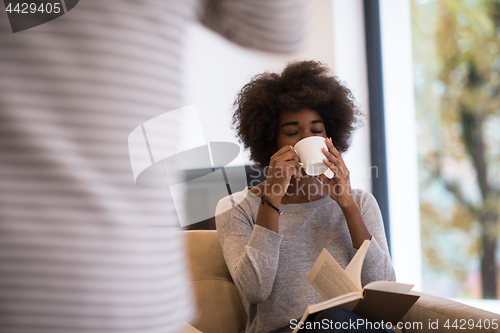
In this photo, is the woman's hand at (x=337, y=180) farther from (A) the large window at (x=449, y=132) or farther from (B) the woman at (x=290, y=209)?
(A) the large window at (x=449, y=132)

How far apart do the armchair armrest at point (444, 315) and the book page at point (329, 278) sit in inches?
10.7

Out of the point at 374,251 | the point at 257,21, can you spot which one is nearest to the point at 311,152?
the point at 374,251

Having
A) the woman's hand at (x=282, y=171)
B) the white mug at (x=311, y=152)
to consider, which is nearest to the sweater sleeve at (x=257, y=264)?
the woman's hand at (x=282, y=171)

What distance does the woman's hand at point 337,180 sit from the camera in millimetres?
1271

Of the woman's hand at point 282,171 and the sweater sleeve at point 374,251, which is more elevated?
the woman's hand at point 282,171

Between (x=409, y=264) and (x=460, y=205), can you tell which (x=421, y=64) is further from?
(x=409, y=264)

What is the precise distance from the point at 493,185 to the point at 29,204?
7.66ft

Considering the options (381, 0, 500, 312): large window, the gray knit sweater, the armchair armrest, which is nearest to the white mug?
the gray knit sweater

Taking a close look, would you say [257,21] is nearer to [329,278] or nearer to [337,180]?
[329,278]

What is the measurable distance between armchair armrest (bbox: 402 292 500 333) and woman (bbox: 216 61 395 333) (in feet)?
0.51

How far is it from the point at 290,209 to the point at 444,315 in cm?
60

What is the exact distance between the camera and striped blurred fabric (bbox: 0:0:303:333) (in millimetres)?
209

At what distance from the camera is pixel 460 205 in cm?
215

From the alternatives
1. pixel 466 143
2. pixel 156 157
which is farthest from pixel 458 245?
pixel 156 157
